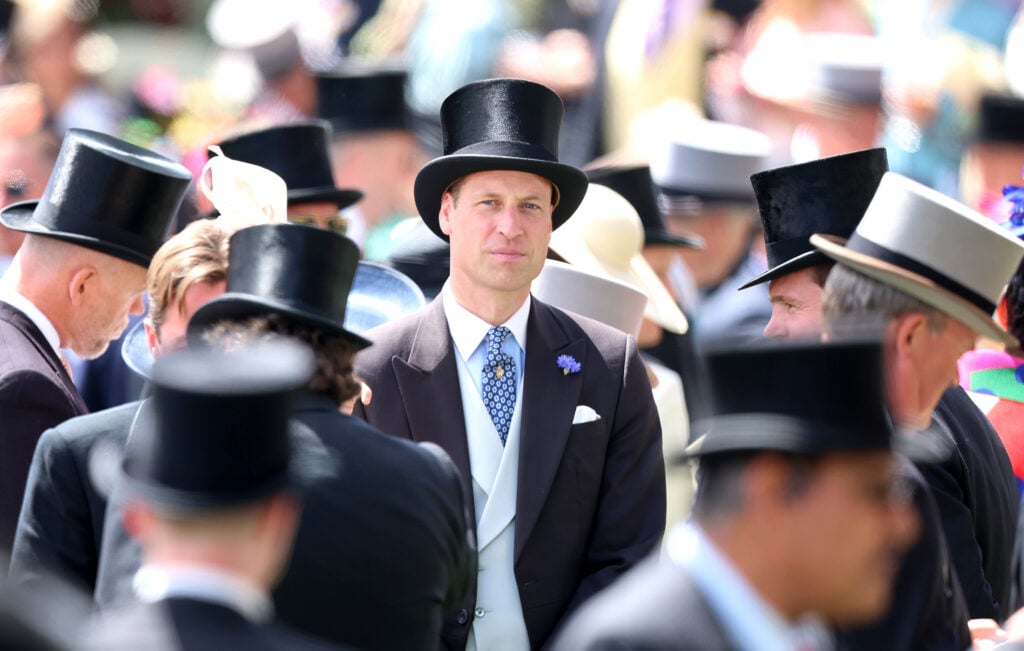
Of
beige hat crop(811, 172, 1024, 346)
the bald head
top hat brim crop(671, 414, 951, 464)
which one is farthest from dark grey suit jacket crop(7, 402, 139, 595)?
beige hat crop(811, 172, 1024, 346)

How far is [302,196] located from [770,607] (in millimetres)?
3942

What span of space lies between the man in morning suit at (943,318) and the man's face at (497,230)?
0.99 metres

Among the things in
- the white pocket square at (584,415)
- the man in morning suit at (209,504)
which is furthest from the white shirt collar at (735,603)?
the white pocket square at (584,415)

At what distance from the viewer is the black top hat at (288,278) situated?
3855mm

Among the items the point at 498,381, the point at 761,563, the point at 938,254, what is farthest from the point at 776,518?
the point at 498,381

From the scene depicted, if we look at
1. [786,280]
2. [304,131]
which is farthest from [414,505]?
[304,131]

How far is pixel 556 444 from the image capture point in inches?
196

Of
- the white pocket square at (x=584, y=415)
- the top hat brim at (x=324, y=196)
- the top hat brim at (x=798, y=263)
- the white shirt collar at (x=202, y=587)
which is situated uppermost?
the top hat brim at (x=324, y=196)

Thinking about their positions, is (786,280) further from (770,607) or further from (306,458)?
(770,607)

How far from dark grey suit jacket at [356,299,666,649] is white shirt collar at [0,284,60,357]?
0.91m

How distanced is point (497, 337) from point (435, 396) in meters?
0.29

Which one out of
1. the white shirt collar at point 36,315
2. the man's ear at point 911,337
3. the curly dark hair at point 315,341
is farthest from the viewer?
the white shirt collar at point 36,315

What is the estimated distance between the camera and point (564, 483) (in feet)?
16.3

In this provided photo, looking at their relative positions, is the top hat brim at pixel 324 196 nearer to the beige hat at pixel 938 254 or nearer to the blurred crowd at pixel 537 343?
the blurred crowd at pixel 537 343
